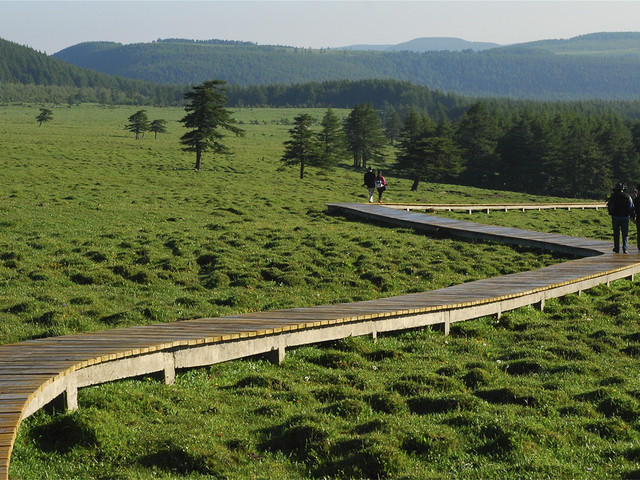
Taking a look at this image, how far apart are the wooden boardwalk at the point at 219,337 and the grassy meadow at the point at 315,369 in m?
0.31

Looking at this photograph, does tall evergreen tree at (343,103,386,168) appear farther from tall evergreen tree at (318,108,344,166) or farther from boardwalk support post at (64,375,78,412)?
boardwalk support post at (64,375,78,412)

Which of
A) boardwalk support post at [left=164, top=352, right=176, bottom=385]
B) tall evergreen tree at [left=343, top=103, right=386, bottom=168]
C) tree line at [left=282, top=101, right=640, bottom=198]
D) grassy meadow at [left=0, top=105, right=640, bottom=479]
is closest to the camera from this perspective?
grassy meadow at [left=0, top=105, right=640, bottom=479]

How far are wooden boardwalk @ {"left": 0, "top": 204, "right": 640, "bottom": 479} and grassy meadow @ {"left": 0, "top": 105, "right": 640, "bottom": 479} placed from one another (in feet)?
1.01

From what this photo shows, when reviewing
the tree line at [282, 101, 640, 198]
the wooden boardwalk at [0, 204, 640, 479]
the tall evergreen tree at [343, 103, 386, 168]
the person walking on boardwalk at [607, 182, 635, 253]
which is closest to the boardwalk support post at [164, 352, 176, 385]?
the wooden boardwalk at [0, 204, 640, 479]

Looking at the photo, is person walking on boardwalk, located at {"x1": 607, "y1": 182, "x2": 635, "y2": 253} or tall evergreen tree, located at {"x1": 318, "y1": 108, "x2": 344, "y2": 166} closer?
person walking on boardwalk, located at {"x1": 607, "y1": 182, "x2": 635, "y2": 253}

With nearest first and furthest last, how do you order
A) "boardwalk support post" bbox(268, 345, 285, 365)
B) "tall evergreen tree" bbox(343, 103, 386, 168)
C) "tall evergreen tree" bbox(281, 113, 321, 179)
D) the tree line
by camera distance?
"boardwalk support post" bbox(268, 345, 285, 365)
"tall evergreen tree" bbox(281, 113, 321, 179)
the tree line
"tall evergreen tree" bbox(343, 103, 386, 168)

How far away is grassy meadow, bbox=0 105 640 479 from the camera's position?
8695mm

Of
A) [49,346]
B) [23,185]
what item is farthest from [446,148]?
[49,346]

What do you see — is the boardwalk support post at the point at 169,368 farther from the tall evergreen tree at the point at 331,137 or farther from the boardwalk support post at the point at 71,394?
the tall evergreen tree at the point at 331,137

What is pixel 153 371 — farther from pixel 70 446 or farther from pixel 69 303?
pixel 69 303

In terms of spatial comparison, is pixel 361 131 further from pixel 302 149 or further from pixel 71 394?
pixel 71 394

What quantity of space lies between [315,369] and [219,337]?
1911mm

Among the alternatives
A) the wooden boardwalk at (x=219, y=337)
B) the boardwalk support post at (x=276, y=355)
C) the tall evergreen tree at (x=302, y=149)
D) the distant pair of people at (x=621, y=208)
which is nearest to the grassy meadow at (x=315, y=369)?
the boardwalk support post at (x=276, y=355)

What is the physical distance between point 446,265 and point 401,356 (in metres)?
10.7
